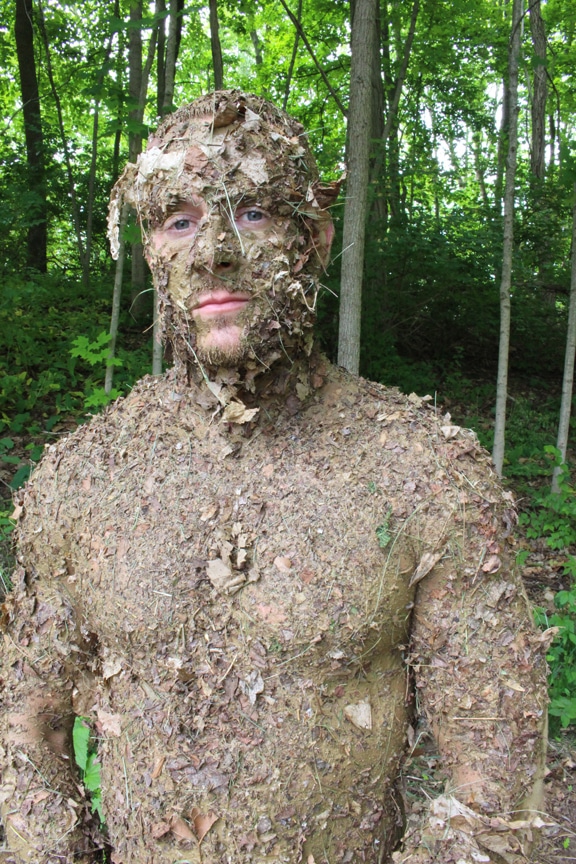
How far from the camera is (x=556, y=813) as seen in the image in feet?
9.84

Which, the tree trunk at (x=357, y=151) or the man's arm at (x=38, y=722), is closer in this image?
the man's arm at (x=38, y=722)

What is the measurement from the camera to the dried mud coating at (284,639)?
1.35 metres

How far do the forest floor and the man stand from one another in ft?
0.63

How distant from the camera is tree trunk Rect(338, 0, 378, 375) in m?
4.19

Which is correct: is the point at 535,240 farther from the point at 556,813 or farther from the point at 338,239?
the point at 556,813

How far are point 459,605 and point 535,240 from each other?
6.94 metres

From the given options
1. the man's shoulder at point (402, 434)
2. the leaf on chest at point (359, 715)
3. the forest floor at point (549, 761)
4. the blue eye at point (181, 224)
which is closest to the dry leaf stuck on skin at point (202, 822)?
the leaf on chest at point (359, 715)

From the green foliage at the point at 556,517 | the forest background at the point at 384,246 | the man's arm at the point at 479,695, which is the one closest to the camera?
the man's arm at the point at 479,695

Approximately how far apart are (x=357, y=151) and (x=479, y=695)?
366 centimetres

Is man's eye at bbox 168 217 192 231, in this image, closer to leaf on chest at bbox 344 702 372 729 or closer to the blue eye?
the blue eye

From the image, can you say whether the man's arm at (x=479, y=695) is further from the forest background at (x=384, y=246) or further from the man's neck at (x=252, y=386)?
the forest background at (x=384, y=246)

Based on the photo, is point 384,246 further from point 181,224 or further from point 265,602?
point 265,602

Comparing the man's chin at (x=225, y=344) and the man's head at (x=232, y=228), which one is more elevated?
the man's head at (x=232, y=228)

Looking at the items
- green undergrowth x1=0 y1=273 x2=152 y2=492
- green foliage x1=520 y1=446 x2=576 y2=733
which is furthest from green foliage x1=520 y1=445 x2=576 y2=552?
green undergrowth x1=0 y1=273 x2=152 y2=492
